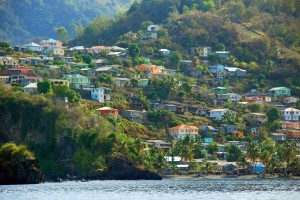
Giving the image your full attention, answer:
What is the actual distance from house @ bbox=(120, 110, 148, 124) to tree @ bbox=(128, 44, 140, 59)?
112 ft

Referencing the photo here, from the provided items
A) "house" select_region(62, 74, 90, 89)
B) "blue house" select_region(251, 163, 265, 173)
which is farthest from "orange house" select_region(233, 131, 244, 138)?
"house" select_region(62, 74, 90, 89)

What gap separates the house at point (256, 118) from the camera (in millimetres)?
166875

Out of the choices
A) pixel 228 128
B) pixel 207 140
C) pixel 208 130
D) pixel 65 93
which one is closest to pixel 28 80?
pixel 65 93

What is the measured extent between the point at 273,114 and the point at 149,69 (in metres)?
29.5

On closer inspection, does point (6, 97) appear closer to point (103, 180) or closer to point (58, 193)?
point (103, 180)

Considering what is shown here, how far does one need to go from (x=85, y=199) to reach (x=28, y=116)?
4657 centimetres

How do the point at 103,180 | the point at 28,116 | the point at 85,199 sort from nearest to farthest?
the point at 85,199 < the point at 103,180 < the point at 28,116

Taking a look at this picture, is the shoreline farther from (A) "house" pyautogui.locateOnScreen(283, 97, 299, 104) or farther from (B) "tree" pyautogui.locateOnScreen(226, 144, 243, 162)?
(A) "house" pyautogui.locateOnScreen(283, 97, 299, 104)

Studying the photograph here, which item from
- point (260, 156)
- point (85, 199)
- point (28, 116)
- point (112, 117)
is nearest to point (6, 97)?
point (28, 116)

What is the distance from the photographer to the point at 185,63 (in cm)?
19350

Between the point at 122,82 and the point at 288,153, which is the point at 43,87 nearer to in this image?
the point at 122,82

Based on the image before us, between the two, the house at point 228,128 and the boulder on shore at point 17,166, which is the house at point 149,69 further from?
the boulder on shore at point 17,166

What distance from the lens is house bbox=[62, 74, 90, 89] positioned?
17212 centimetres

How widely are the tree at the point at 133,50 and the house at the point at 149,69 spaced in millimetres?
Result: 7332
